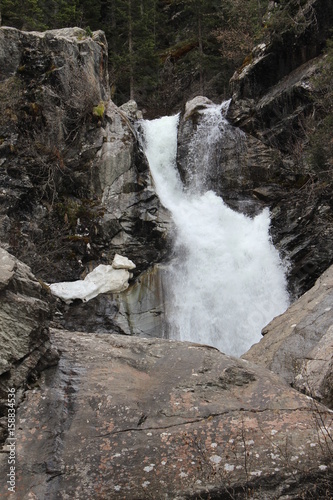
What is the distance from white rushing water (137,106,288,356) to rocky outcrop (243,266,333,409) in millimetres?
2262

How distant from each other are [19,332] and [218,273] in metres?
8.45

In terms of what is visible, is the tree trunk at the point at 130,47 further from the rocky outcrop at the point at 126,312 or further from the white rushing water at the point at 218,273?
the rocky outcrop at the point at 126,312

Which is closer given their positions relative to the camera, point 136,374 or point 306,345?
point 136,374

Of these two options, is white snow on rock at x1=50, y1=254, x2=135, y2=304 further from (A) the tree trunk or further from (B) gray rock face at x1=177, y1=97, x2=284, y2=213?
(A) the tree trunk

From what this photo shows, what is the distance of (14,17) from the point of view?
2114 cm

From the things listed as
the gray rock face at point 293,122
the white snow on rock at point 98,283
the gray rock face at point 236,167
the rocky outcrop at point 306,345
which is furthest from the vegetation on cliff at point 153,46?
the rocky outcrop at point 306,345

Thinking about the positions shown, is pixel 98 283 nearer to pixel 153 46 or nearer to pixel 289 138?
pixel 289 138

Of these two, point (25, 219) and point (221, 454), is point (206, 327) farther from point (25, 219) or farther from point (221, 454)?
point (221, 454)

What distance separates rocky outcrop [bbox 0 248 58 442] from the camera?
4.43 metres

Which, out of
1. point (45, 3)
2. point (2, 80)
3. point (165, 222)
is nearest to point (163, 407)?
point (165, 222)

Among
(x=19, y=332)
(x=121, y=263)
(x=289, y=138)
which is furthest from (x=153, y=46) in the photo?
(x=19, y=332)

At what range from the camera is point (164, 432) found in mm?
4273

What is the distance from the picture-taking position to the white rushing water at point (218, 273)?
11.7 metres

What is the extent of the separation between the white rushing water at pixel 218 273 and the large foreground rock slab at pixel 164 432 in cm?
633
